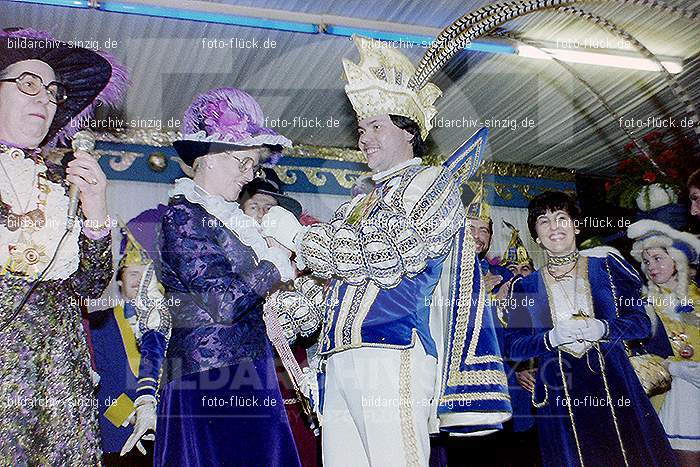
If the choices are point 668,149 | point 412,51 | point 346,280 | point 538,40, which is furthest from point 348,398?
point 668,149

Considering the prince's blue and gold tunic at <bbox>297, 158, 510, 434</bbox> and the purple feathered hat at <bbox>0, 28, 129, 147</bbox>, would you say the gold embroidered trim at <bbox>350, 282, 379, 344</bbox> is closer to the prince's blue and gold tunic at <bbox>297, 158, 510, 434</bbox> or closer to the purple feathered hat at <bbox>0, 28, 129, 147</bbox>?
the prince's blue and gold tunic at <bbox>297, 158, 510, 434</bbox>

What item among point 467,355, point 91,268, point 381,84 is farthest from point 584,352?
point 91,268

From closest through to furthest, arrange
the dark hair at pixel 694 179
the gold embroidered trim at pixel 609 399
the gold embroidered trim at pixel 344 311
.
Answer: the gold embroidered trim at pixel 344 311 → the gold embroidered trim at pixel 609 399 → the dark hair at pixel 694 179

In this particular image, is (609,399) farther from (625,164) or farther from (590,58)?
(590,58)

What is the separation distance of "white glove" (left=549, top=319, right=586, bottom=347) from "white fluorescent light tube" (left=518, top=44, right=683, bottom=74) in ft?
4.19

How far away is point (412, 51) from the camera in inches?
143

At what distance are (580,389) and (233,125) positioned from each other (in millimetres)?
1745

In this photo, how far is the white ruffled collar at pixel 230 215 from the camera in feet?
9.23

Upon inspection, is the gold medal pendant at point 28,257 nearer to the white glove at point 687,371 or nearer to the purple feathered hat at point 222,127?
the purple feathered hat at point 222,127

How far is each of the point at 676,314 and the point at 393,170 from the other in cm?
187

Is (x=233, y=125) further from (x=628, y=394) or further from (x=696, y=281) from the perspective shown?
(x=696, y=281)

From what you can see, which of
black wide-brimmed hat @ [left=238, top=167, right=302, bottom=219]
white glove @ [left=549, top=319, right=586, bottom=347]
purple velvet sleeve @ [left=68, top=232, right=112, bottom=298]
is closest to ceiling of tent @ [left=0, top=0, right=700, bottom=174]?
black wide-brimmed hat @ [left=238, top=167, right=302, bottom=219]

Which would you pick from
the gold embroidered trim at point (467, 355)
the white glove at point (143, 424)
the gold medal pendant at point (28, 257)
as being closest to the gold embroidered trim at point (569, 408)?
the gold embroidered trim at point (467, 355)

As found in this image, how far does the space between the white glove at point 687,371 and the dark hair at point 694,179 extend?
0.86 m
